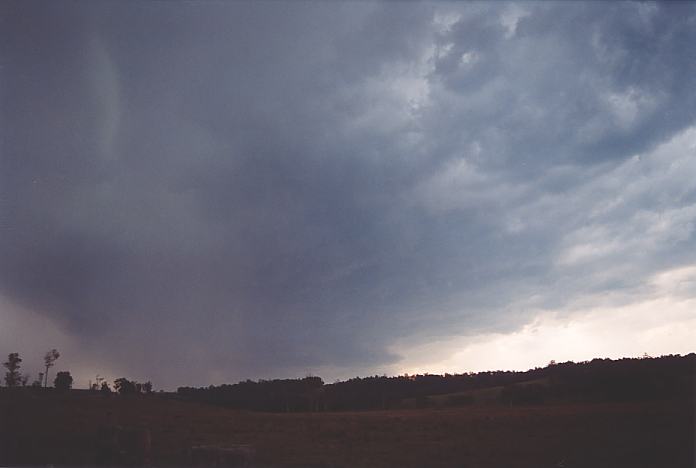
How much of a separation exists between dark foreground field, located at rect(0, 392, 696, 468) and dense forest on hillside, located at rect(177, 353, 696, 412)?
2070 cm

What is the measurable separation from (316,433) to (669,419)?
28.6m

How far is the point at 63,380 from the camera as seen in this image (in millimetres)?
90500

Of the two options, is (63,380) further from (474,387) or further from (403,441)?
(474,387)

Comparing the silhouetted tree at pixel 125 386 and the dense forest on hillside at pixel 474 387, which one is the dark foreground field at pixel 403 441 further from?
the silhouetted tree at pixel 125 386

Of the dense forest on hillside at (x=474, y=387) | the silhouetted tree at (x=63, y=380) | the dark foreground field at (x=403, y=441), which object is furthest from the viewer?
the silhouetted tree at (x=63, y=380)

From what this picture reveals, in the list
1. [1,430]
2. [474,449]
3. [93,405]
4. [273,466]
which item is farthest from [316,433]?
[93,405]

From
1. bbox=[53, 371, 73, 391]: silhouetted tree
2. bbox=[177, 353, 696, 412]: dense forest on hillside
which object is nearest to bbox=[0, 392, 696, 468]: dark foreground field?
bbox=[177, 353, 696, 412]: dense forest on hillside

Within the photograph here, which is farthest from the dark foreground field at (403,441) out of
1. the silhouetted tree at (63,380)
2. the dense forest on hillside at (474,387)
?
the silhouetted tree at (63,380)

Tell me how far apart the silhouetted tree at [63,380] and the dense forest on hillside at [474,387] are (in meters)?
34.7

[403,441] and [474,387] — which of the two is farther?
[474,387]

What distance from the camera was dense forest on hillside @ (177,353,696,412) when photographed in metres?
71.1

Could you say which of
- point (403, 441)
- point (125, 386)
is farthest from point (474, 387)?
point (403, 441)

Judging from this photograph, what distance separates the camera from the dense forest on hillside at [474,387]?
71125 millimetres

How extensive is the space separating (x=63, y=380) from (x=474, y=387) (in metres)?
100
